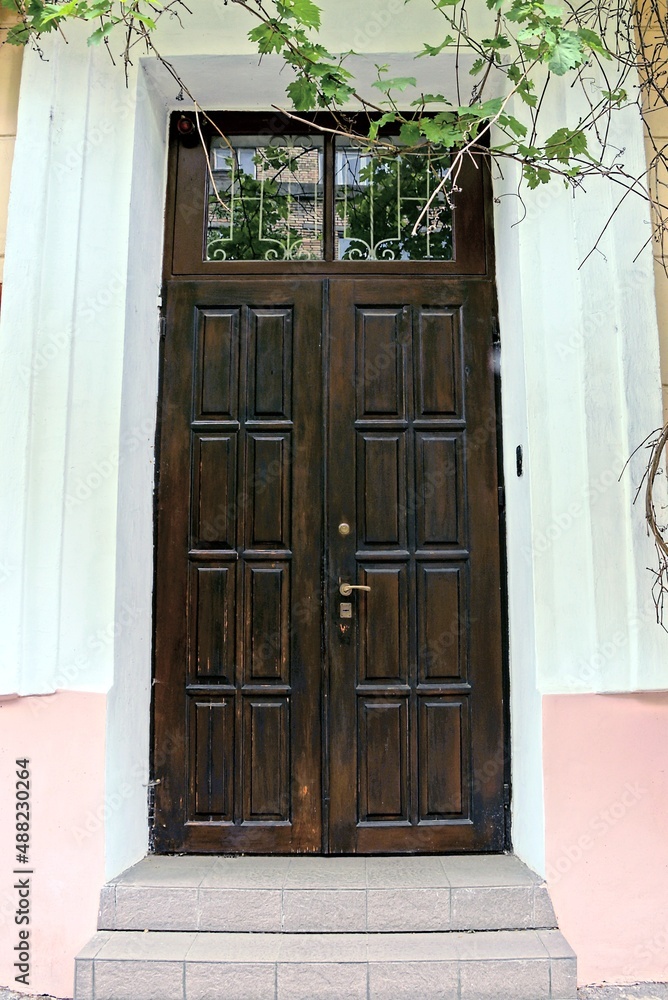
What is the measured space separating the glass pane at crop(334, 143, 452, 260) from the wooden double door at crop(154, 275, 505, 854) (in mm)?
176

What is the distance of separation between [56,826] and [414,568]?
1.92 m

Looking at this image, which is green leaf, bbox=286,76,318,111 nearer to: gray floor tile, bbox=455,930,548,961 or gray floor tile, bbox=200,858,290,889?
gray floor tile, bbox=200,858,290,889

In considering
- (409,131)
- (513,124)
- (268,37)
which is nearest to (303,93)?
(268,37)

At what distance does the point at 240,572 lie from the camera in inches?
139

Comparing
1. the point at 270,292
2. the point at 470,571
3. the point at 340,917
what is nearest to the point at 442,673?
the point at 470,571

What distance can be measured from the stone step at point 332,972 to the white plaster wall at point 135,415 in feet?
1.32

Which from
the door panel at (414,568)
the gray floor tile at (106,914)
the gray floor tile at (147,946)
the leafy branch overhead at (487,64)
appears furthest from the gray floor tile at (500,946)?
the leafy branch overhead at (487,64)

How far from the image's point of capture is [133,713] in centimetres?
333

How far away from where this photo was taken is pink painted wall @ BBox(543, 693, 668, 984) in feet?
9.81

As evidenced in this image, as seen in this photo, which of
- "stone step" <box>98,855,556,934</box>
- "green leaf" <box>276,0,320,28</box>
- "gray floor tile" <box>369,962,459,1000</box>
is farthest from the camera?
"stone step" <box>98,855,556,934</box>

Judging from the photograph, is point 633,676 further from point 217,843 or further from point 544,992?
point 217,843

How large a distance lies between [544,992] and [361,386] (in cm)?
267

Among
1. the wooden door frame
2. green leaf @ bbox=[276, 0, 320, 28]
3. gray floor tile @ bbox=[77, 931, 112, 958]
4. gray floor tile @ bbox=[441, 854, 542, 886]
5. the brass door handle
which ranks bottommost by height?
gray floor tile @ bbox=[77, 931, 112, 958]

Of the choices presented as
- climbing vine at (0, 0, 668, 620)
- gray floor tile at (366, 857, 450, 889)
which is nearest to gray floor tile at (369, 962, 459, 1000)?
gray floor tile at (366, 857, 450, 889)
